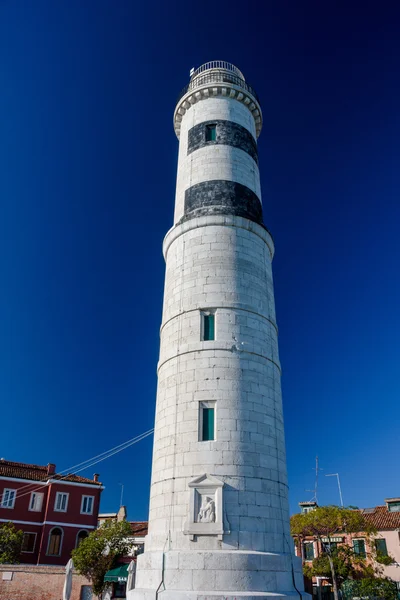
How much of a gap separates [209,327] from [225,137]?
29.4 feet

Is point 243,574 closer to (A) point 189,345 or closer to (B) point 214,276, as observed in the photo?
(A) point 189,345

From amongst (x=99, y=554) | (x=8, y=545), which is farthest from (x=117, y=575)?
(x=8, y=545)

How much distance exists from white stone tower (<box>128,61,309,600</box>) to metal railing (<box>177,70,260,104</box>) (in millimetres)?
2875

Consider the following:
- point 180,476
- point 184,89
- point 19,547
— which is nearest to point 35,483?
point 19,547

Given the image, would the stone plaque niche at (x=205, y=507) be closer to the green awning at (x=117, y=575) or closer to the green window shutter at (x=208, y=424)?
the green window shutter at (x=208, y=424)

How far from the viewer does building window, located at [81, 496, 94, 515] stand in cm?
3781

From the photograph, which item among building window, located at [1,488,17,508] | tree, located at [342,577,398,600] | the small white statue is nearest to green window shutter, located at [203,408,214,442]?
the small white statue

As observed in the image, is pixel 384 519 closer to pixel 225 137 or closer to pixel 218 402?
pixel 218 402

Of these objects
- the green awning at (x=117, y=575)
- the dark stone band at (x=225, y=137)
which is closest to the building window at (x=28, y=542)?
the green awning at (x=117, y=575)

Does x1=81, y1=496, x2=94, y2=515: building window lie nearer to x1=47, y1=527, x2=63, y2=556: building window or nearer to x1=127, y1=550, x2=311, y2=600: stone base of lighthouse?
x1=47, y1=527, x2=63, y2=556: building window

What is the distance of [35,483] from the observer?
3709cm

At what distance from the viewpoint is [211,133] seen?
2020 cm

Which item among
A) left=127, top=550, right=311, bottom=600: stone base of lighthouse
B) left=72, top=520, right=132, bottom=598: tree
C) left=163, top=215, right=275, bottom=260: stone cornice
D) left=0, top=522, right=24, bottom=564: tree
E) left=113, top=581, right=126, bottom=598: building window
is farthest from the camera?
left=113, top=581, right=126, bottom=598: building window

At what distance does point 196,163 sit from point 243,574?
14889 millimetres
